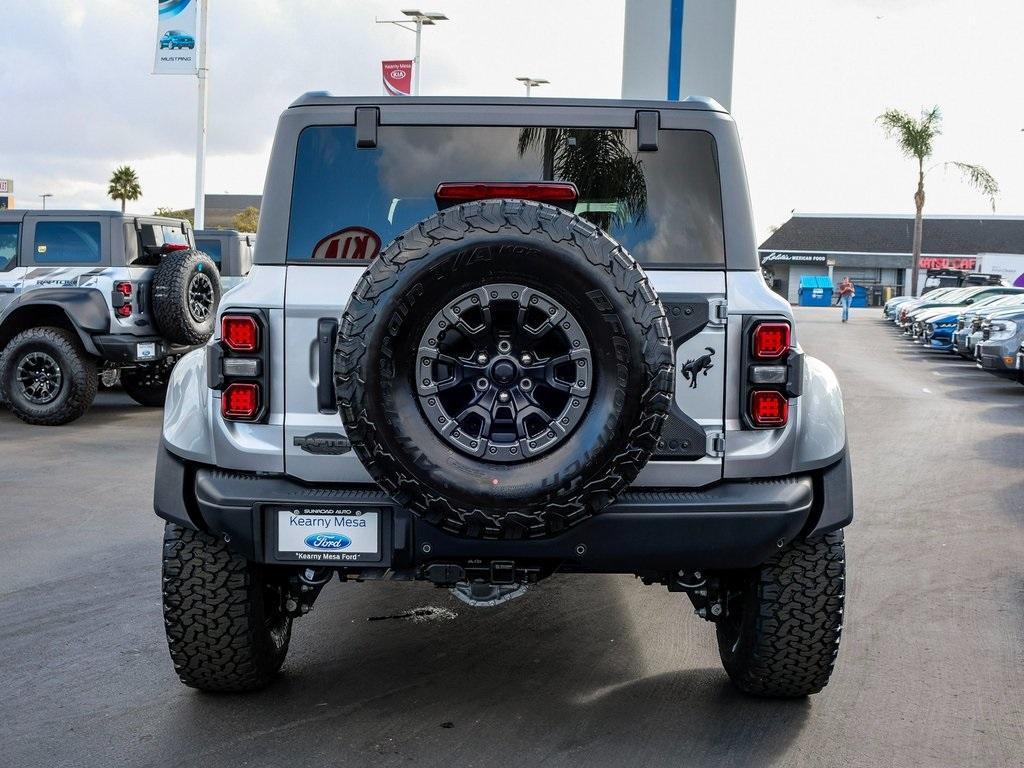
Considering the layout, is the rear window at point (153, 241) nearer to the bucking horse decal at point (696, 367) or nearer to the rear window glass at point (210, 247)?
the rear window glass at point (210, 247)

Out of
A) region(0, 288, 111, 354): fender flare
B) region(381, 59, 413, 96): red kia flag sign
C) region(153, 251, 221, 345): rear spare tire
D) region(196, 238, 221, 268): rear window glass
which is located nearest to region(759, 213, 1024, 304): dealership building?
region(381, 59, 413, 96): red kia flag sign

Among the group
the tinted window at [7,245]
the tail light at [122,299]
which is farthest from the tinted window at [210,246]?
the tail light at [122,299]

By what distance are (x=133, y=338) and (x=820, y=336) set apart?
913 inches

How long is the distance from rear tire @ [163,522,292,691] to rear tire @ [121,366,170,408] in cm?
1036

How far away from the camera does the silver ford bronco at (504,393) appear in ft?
11.3

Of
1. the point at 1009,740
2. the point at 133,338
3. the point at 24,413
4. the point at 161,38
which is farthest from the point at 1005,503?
the point at 161,38

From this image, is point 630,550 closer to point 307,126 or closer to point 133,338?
point 307,126

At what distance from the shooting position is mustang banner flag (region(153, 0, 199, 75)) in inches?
894

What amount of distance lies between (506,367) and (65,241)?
1049 centimetres

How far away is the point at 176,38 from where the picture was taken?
22703 mm

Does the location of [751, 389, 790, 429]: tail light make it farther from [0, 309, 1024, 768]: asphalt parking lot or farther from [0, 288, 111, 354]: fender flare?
[0, 288, 111, 354]: fender flare

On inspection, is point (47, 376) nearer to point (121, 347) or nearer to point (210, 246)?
point (121, 347)

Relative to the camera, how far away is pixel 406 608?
5602 mm

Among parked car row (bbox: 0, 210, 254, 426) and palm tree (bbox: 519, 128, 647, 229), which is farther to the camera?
parked car row (bbox: 0, 210, 254, 426)
